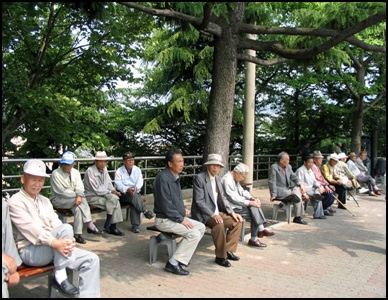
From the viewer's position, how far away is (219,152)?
727 cm

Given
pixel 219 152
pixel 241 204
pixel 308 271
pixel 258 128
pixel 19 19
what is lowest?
pixel 308 271

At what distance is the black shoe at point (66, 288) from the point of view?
4.05 metres

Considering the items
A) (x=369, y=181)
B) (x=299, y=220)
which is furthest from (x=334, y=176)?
(x=369, y=181)

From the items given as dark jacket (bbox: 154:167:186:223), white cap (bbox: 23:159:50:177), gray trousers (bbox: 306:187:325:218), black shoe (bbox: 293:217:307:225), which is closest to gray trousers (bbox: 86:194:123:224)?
dark jacket (bbox: 154:167:186:223)

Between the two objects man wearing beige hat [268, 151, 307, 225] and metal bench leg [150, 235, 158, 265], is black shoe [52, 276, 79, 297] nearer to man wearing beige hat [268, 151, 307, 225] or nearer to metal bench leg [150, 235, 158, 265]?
metal bench leg [150, 235, 158, 265]

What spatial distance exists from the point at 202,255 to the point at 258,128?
12.8 meters

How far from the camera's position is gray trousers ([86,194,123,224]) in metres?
7.23

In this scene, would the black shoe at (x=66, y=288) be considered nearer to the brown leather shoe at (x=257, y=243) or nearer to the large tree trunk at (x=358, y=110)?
the brown leather shoe at (x=257, y=243)

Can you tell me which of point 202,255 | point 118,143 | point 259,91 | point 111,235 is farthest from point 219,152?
point 259,91

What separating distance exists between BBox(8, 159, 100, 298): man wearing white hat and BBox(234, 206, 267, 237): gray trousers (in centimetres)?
320

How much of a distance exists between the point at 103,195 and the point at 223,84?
2.86m

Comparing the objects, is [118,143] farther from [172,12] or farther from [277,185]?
[172,12]

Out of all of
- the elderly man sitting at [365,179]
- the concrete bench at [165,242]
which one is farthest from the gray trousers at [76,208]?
the elderly man sitting at [365,179]

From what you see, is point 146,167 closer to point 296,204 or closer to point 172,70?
point 296,204
